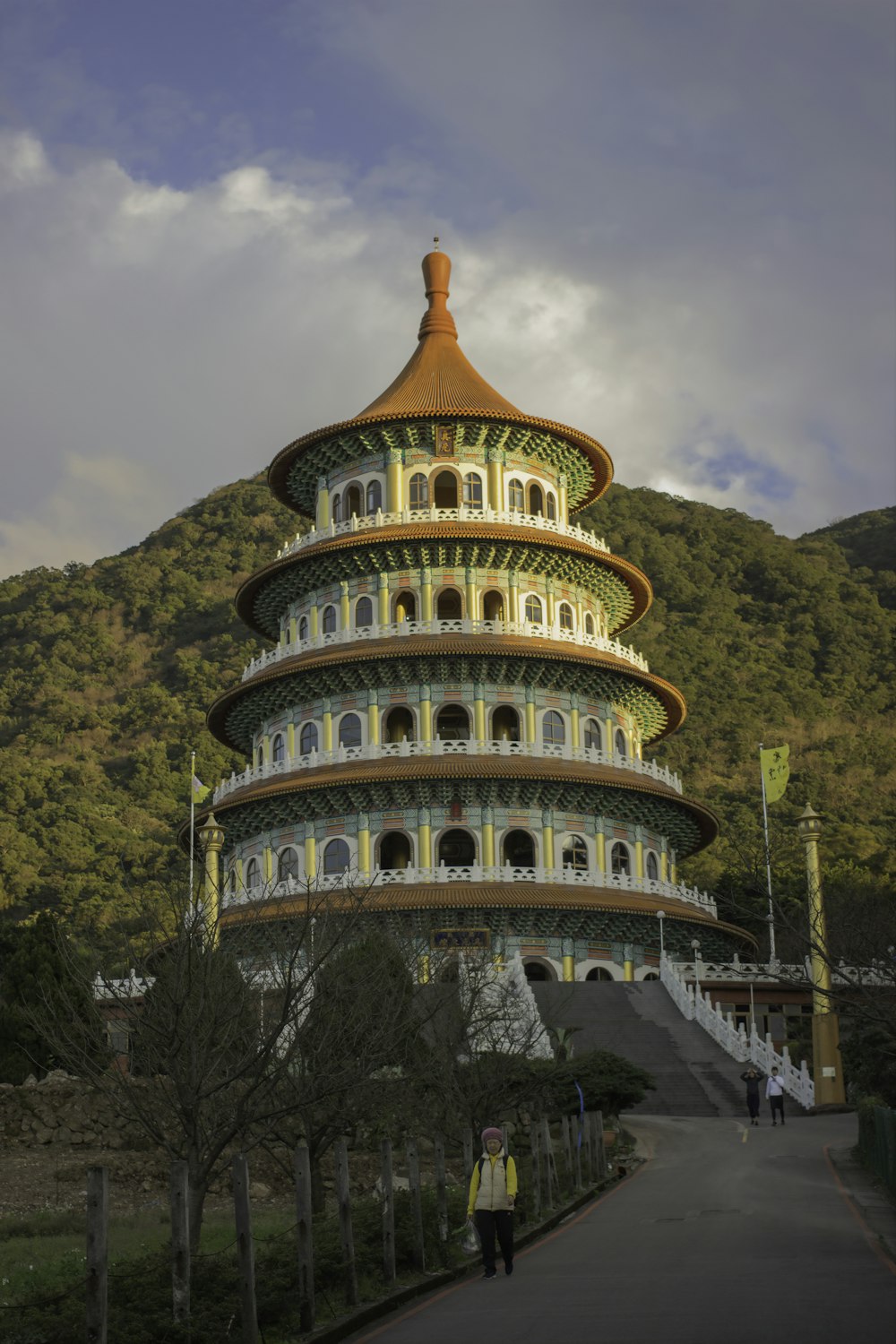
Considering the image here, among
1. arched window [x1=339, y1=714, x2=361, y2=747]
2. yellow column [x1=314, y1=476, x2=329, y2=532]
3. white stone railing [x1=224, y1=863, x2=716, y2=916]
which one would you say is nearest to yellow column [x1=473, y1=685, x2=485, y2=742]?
arched window [x1=339, y1=714, x2=361, y2=747]

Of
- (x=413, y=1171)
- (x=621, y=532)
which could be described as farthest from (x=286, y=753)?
(x=621, y=532)

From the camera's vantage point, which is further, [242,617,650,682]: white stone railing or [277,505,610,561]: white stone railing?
[277,505,610,561]: white stone railing

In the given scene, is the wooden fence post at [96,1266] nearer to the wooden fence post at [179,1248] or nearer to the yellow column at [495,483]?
the wooden fence post at [179,1248]

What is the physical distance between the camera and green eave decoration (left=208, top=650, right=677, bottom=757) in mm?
56562

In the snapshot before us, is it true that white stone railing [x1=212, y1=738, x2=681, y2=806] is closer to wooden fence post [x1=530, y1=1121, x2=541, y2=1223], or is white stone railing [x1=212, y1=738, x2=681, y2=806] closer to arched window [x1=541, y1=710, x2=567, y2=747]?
arched window [x1=541, y1=710, x2=567, y2=747]

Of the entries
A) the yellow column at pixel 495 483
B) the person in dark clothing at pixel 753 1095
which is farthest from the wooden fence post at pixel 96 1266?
the yellow column at pixel 495 483

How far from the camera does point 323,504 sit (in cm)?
6381

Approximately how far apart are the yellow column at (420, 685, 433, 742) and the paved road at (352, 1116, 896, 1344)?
3056 centimetres

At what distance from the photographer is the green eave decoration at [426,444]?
61438 millimetres

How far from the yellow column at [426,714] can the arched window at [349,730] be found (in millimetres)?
2423

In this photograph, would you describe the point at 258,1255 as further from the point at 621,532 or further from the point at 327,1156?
the point at 621,532

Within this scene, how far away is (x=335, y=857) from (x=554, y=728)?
29.4 feet

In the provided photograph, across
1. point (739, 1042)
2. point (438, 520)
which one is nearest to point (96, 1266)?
point (739, 1042)

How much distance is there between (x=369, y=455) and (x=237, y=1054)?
42272 millimetres
